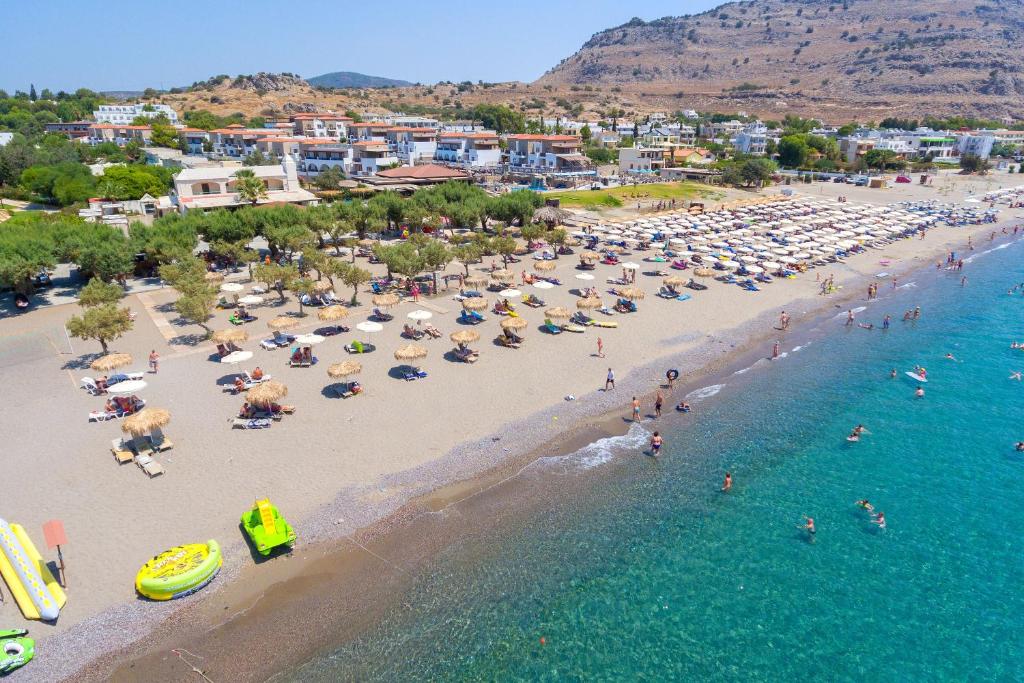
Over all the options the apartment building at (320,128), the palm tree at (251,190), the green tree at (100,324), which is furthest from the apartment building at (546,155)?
the green tree at (100,324)

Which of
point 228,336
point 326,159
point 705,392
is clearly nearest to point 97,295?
point 228,336

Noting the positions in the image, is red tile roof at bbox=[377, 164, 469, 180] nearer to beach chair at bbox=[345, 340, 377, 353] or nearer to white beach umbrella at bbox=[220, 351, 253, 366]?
beach chair at bbox=[345, 340, 377, 353]

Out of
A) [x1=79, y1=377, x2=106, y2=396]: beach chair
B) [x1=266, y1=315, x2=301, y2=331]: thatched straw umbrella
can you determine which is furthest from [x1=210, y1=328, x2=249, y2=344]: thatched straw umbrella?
[x1=79, y1=377, x2=106, y2=396]: beach chair

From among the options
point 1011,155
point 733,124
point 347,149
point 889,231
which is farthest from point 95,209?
point 1011,155

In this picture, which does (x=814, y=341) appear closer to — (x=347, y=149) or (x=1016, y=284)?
(x=1016, y=284)

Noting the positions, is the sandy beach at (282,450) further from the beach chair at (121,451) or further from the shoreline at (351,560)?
the beach chair at (121,451)

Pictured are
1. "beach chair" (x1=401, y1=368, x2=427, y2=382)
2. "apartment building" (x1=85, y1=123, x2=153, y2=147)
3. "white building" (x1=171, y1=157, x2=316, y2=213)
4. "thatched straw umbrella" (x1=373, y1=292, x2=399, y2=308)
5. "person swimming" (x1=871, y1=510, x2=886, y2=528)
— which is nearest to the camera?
"person swimming" (x1=871, y1=510, x2=886, y2=528)
